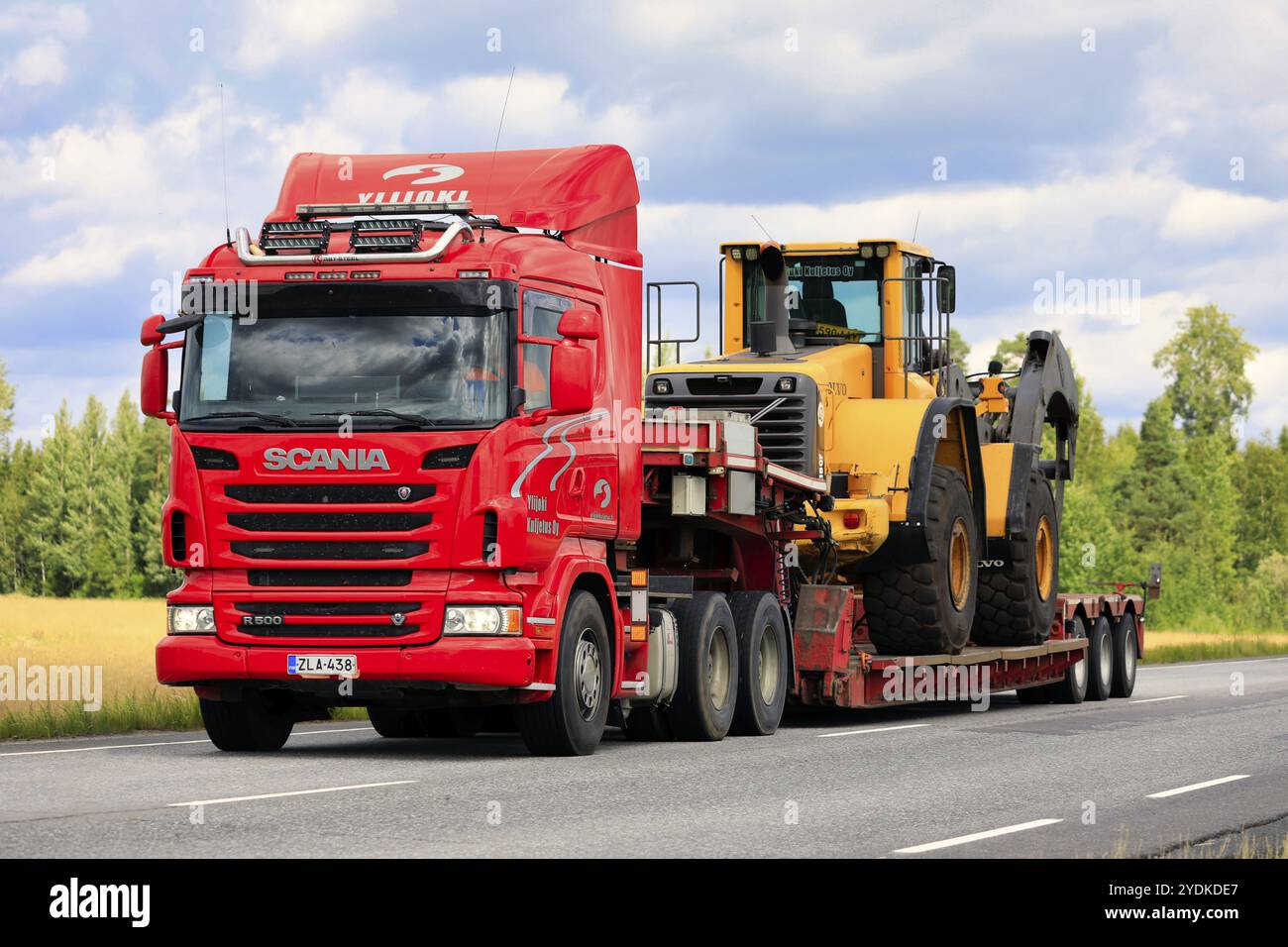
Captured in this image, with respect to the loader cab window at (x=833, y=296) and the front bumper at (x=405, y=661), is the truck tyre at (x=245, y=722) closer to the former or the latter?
the front bumper at (x=405, y=661)

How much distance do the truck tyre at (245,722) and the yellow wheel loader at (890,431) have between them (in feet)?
14.3

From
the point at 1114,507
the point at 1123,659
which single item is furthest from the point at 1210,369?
the point at 1123,659

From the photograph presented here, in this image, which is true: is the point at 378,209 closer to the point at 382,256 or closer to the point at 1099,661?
the point at 382,256

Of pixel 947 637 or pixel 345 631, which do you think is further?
pixel 947 637

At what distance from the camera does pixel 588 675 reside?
14750mm

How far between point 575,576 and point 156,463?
9788cm

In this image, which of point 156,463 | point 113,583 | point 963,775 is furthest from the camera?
point 156,463

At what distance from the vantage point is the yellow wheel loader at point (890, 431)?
19109 millimetres

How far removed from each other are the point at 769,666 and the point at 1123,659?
10.2 metres

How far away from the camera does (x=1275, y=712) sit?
71.1 ft

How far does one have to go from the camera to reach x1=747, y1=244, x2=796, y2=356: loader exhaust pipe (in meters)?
20.3

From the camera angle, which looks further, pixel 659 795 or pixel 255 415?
pixel 255 415
